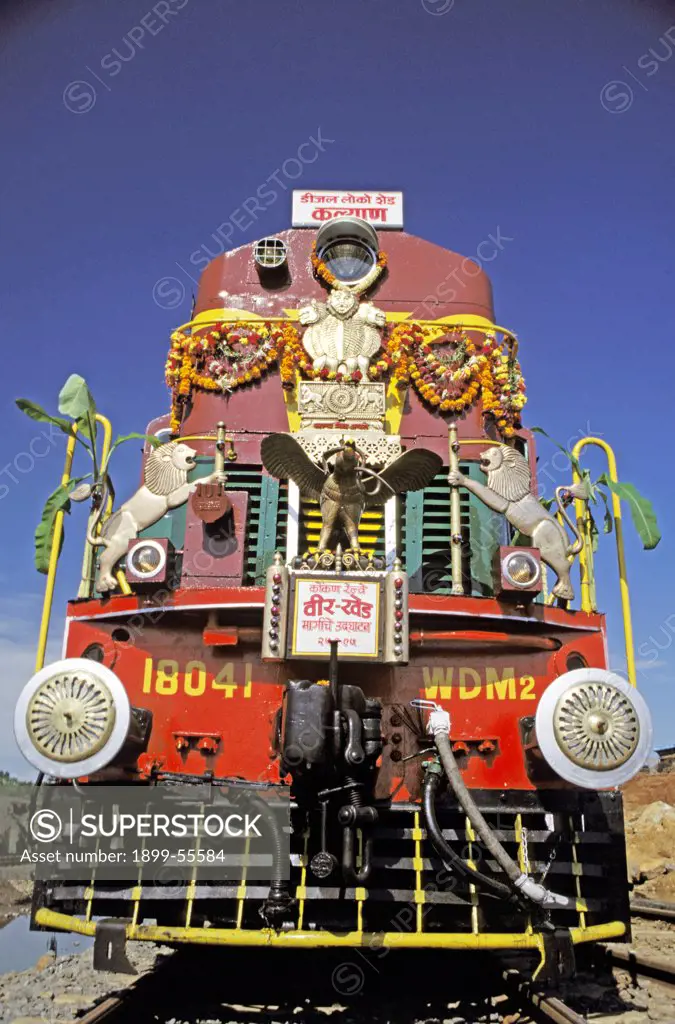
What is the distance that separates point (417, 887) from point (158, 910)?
211 centimetres

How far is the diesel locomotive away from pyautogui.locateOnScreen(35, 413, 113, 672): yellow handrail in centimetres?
5

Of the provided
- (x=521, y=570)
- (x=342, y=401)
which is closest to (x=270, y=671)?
(x=521, y=570)

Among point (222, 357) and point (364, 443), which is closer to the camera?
point (364, 443)

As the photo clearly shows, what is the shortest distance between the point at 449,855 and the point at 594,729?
1.64 meters

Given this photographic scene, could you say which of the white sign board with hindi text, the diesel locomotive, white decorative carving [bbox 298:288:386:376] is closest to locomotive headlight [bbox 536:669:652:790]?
the diesel locomotive

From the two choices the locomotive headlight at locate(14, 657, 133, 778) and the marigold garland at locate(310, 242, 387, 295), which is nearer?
the locomotive headlight at locate(14, 657, 133, 778)

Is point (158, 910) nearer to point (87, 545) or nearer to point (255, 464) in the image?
point (87, 545)

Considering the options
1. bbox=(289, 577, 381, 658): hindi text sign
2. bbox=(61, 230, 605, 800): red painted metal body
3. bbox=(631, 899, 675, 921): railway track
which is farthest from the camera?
bbox=(631, 899, 675, 921): railway track

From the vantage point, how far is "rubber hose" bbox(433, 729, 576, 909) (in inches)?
253

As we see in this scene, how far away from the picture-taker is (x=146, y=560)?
8.80m

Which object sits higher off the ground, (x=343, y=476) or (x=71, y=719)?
(x=343, y=476)

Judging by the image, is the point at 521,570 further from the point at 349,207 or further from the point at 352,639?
the point at 349,207

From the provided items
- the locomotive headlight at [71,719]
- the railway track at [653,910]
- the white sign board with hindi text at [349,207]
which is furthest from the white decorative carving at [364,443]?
the railway track at [653,910]

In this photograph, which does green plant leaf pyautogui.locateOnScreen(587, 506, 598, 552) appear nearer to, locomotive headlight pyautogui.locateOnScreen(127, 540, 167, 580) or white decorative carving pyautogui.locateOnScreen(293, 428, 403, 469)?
white decorative carving pyautogui.locateOnScreen(293, 428, 403, 469)
